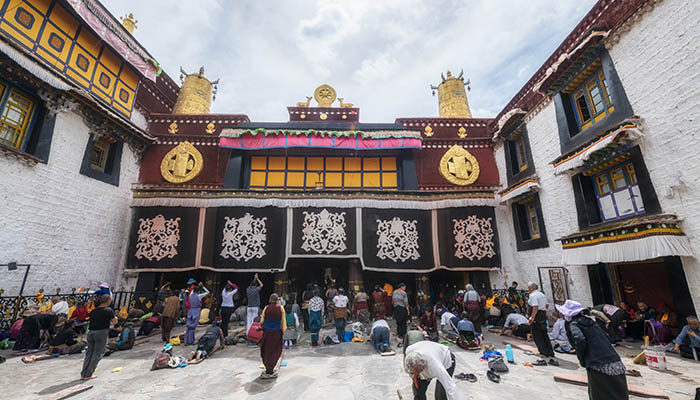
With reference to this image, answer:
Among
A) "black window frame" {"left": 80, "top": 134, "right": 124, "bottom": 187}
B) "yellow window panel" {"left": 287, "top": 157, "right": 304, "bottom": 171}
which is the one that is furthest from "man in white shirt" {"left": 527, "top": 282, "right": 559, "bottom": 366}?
"black window frame" {"left": 80, "top": 134, "right": 124, "bottom": 187}

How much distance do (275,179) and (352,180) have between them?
3573 millimetres

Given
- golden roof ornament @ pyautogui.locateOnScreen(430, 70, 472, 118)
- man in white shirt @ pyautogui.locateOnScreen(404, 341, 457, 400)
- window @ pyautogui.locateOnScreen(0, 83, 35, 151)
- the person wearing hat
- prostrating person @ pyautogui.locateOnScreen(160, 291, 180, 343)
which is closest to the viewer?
man in white shirt @ pyautogui.locateOnScreen(404, 341, 457, 400)

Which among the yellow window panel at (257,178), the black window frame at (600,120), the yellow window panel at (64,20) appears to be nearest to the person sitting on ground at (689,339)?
the black window frame at (600,120)

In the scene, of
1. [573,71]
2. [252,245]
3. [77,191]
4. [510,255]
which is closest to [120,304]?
[77,191]

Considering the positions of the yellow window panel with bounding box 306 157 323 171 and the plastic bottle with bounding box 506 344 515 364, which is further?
the yellow window panel with bounding box 306 157 323 171

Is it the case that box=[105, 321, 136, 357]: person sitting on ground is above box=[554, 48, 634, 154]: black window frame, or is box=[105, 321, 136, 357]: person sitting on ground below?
below

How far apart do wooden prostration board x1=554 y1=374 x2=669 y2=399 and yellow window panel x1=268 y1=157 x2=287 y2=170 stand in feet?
38.9

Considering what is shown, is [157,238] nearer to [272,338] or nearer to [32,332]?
[32,332]

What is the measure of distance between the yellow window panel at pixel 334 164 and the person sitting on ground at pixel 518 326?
8.83 meters

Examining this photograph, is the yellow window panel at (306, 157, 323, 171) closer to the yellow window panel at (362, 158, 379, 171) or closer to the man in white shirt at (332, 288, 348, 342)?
the yellow window panel at (362, 158, 379, 171)

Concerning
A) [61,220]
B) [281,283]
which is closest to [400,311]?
[281,283]

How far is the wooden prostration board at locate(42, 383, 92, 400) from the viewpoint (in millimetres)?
4253

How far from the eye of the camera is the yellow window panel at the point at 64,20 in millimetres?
9367

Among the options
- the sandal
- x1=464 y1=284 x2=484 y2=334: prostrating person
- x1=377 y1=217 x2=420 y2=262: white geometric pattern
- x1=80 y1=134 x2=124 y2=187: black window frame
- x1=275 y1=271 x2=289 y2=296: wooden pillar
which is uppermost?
x1=80 y1=134 x2=124 y2=187: black window frame
